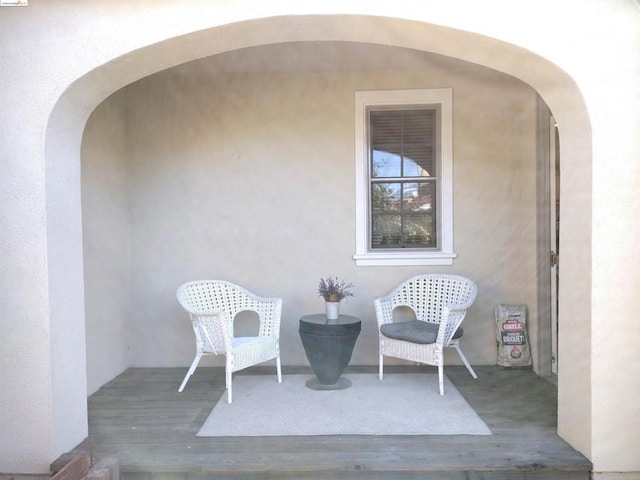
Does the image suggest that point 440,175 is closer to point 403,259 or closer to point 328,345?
point 403,259

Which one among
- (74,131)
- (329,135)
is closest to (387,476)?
(74,131)

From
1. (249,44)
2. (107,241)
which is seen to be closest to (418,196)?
(249,44)

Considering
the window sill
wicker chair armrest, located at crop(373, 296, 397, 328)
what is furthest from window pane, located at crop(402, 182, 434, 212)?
wicker chair armrest, located at crop(373, 296, 397, 328)

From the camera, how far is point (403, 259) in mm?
4152

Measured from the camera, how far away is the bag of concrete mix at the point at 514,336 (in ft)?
13.1

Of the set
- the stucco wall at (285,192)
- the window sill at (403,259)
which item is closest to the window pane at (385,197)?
the stucco wall at (285,192)

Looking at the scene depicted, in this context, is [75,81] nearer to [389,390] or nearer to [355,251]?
[355,251]

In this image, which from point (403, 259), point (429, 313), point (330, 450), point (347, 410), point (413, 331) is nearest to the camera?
point (330, 450)

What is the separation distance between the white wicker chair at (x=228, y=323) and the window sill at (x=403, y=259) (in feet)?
2.83

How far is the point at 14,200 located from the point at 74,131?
1.61 feet

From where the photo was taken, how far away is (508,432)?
9.19ft

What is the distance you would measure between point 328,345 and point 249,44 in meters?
2.11

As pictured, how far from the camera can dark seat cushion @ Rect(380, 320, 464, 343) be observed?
347 centimetres

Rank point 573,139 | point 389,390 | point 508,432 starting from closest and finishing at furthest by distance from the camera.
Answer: point 573,139, point 508,432, point 389,390
